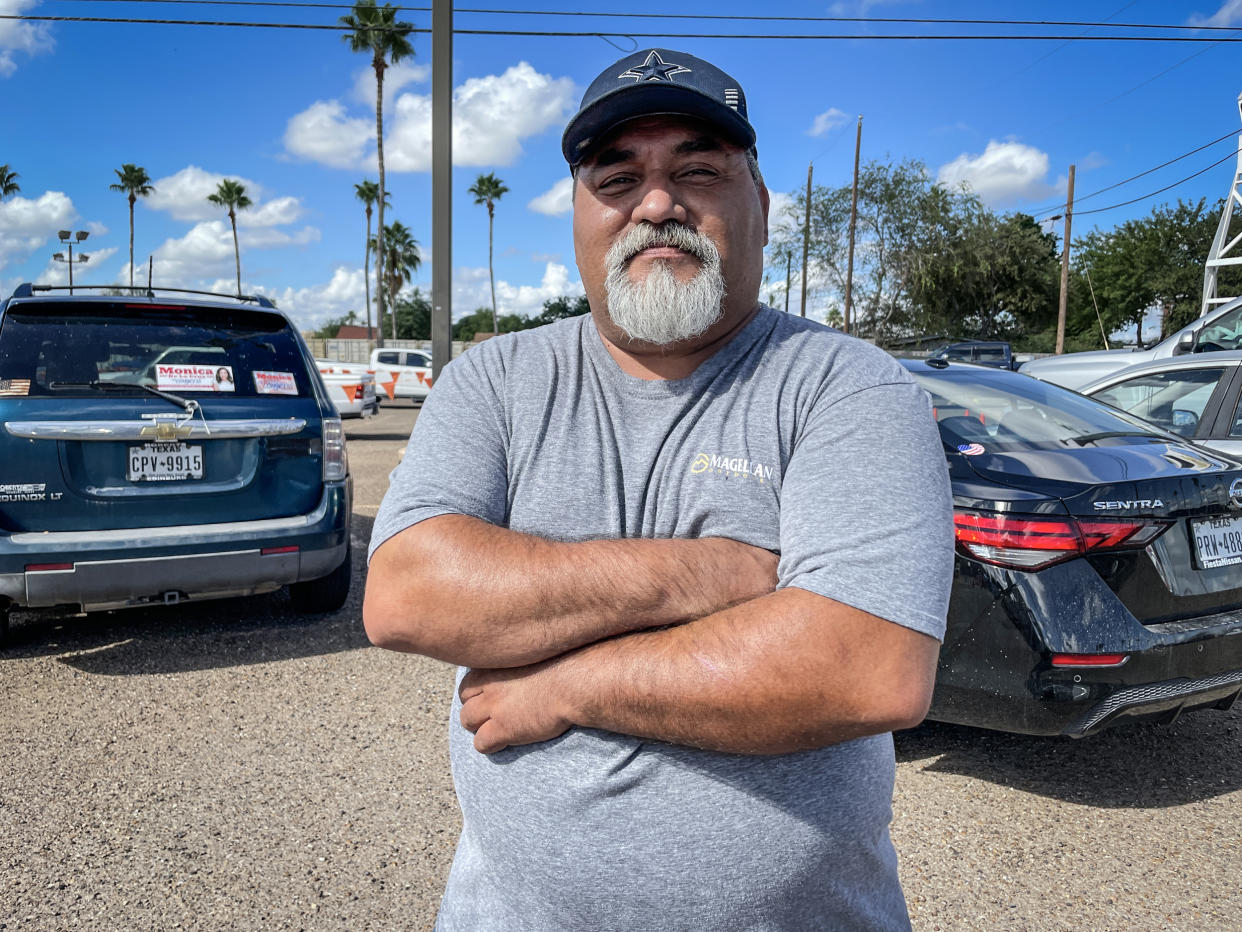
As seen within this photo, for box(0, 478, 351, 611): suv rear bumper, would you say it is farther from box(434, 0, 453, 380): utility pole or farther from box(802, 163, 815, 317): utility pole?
box(802, 163, 815, 317): utility pole

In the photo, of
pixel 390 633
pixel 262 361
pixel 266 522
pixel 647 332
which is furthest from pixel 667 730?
pixel 262 361

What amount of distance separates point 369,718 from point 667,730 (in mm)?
3135

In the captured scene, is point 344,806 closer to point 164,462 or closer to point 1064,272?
point 164,462

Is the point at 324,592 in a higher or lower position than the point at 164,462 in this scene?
lower

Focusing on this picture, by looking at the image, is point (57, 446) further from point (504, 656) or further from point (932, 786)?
point (932, 786)

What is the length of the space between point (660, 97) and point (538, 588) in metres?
0.88

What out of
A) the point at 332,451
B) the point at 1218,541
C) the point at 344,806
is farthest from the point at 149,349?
the point at 1218,541

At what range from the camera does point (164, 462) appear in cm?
444

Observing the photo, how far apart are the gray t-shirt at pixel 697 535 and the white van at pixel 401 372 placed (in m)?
24.5

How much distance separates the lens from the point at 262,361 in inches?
193

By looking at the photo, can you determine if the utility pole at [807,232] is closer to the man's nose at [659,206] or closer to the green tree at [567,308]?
the green tree at [567,308]

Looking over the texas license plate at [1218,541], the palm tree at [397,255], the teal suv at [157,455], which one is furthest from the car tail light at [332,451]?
the palm tree at [397,255]

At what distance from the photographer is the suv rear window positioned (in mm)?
4348

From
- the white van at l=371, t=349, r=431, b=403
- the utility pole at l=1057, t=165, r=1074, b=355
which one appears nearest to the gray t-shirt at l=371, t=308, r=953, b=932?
the white van at l=371, t=349, r=431, b=403
